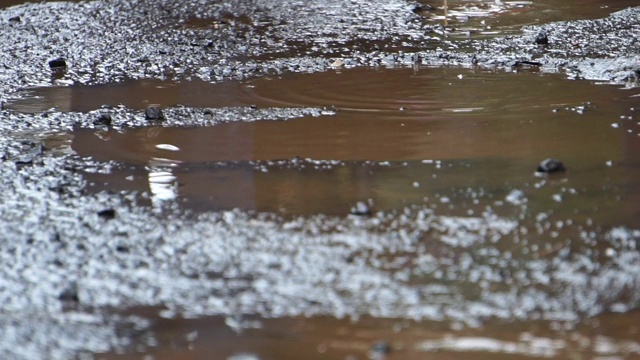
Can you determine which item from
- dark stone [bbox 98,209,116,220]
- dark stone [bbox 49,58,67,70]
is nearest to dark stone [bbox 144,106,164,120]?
dark stone [bbox 98,209,116,220]

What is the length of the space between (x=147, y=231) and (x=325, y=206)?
639 millimetres

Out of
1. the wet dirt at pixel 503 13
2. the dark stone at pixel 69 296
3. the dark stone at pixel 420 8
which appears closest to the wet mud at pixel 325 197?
the dark stone at pixel 69 296

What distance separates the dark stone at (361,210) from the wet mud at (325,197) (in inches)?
0.6

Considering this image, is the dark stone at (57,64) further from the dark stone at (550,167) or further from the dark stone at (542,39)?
the dark stone at (550,167)

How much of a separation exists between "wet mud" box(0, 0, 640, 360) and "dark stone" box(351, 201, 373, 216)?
0.02 meters

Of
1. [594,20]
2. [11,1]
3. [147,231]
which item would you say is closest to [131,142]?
[147,231]

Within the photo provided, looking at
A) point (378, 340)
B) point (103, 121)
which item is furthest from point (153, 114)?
point (378, 340)

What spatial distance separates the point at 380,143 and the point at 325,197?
28.6 inches

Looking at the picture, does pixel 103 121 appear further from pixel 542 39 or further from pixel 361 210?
pixel 542 39

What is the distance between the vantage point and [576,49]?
19.5 feet

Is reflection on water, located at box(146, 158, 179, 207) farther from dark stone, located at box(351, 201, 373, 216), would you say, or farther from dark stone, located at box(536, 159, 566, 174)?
dark stone, located at box(536, 159, 566, 174)

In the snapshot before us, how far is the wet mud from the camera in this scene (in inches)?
101

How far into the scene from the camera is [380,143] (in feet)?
13.8

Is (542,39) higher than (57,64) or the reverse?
higher
